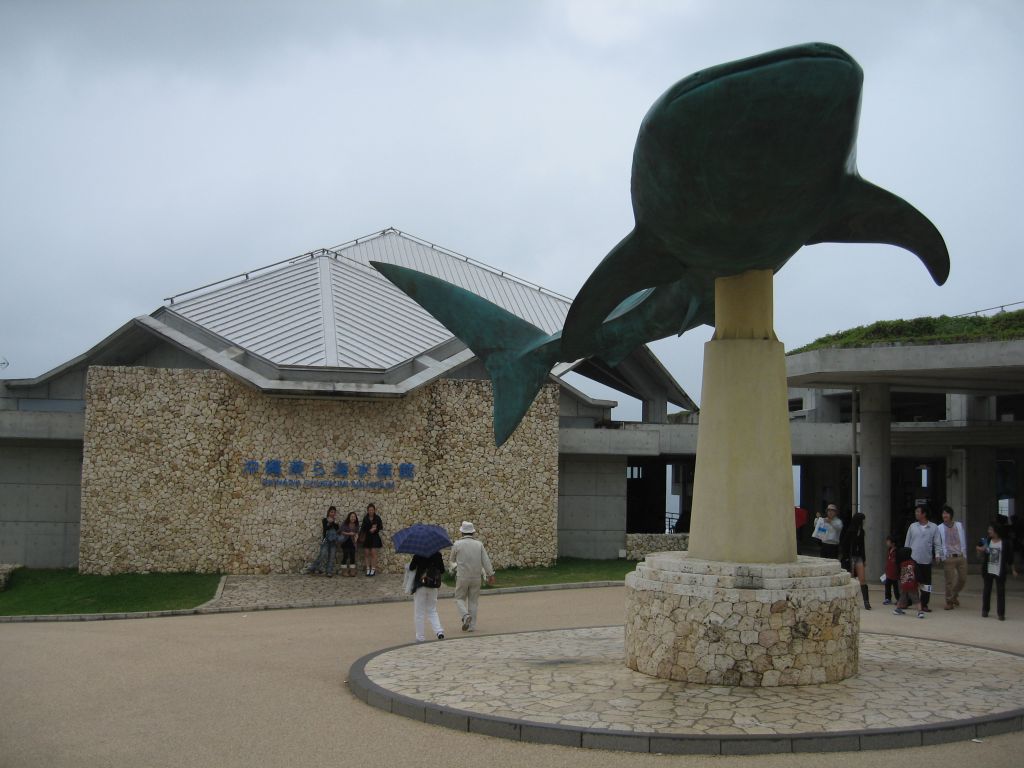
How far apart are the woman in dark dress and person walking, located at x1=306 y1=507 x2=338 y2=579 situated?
56cm

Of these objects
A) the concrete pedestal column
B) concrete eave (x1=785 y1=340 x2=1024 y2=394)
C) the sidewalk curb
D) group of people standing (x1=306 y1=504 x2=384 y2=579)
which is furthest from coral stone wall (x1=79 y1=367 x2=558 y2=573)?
the concrete pedestal column

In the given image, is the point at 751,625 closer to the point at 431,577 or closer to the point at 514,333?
the point at 514,333

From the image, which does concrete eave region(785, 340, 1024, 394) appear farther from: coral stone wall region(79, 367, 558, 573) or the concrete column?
coral stone wall region(79, 367, 558, 573)

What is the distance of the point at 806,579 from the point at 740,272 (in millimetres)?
2840

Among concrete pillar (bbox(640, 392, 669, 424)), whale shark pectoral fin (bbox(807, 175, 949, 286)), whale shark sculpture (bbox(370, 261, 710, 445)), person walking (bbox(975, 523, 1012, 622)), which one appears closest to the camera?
whale shark pectoral fin (bbox(807, 175, 949, 286))

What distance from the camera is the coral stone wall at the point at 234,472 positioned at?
61.8 feet

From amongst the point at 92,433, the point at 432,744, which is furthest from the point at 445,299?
the point at 92,433

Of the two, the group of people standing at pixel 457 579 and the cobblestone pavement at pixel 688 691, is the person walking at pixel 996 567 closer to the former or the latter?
the cobblestone pavement at pixel 688 691

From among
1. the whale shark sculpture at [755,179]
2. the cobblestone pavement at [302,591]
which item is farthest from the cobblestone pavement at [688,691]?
the cobblestone pavement at [302,591]

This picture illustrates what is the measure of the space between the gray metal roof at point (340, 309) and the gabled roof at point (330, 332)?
0.09ft

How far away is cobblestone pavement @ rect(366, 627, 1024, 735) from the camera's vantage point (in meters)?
7.04

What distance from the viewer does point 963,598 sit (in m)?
15.3

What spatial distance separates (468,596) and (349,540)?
6909 millimetres

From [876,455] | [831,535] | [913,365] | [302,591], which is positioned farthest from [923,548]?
[302,591]
